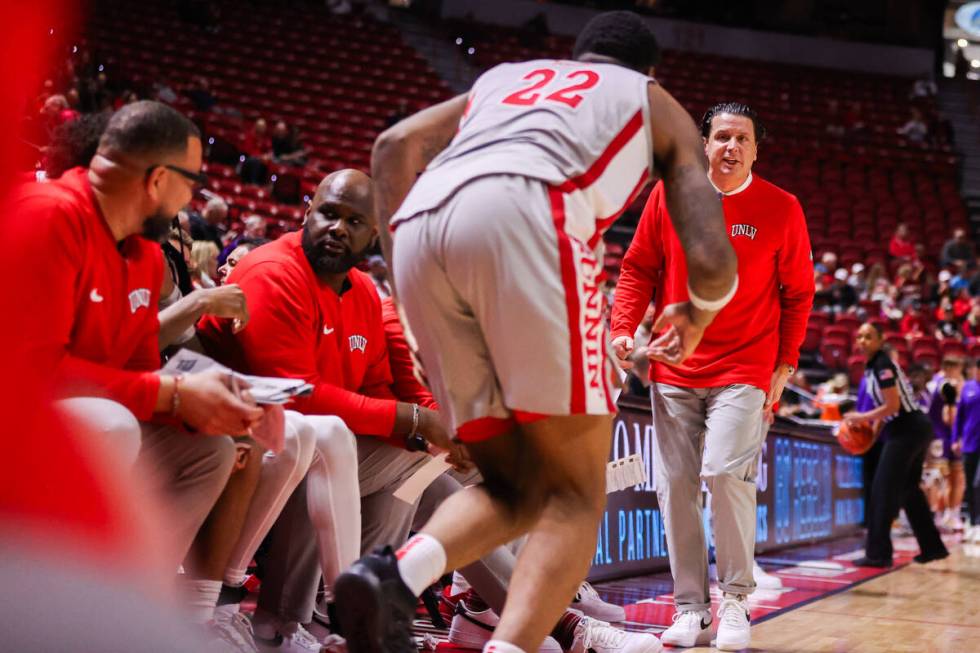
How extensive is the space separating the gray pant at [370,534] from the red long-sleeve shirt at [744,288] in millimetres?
988

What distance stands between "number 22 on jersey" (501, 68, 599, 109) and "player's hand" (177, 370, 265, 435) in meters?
0.85

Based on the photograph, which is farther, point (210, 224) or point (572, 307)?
point (210, 224)

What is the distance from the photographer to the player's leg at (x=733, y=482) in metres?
3.85

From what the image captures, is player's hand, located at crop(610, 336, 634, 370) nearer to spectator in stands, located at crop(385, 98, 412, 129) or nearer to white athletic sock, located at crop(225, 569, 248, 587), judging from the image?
white athletic sock, located at crop(225, 569, 248, 587)

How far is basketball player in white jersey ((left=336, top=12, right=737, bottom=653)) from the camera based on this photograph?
215cm

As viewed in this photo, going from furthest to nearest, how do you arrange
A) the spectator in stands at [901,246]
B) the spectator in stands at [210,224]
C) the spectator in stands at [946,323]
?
the spectator in stands at [901,246], the spectator in stands at [946,323], the spectator in stands at [210,224]

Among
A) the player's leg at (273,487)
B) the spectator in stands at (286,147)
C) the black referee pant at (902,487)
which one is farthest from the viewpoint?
the spectator in stands at (286,147)

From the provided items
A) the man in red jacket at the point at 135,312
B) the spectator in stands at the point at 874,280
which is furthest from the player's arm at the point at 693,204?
the spectator in stands at the point at 874,280

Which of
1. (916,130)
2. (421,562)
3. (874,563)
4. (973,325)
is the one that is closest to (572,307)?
(421,562)

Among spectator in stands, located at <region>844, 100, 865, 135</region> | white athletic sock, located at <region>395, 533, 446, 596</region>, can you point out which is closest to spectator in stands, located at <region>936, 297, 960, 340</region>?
spectator in stands, located at <region>844, 100, 865, 135</region>

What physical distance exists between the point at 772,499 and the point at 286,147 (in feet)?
31.0

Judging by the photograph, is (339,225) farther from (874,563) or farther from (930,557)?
(930,557)

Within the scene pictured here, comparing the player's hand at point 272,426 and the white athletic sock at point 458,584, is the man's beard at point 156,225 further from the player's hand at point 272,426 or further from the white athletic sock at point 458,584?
the white athletic sock at point 458,584

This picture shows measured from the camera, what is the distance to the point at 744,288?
4.04m
